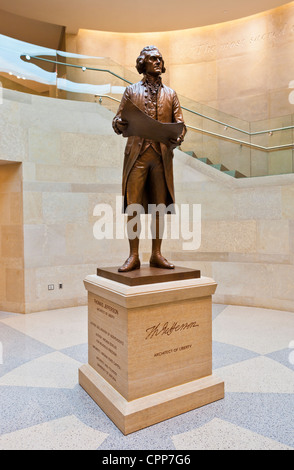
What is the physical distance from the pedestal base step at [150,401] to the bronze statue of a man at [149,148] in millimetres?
1050

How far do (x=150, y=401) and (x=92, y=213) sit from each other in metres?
4.39

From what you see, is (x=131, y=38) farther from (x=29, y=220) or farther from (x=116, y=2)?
(x=29, y=220)

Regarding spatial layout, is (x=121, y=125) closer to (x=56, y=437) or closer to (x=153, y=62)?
(x=153, y=62)

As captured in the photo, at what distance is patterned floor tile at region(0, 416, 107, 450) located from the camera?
7.79 ft

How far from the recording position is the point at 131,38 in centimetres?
1012

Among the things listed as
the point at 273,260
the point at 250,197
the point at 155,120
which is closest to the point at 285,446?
the point at 155,120

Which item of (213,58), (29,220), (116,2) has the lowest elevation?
(29,220)

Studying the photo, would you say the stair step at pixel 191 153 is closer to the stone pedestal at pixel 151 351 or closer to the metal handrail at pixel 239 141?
the metal handrail at pixel 239 141

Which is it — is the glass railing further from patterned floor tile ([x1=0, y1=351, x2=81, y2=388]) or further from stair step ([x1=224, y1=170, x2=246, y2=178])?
patterned floor tile ([x1=0, y1=351, x2=81, y2=388])

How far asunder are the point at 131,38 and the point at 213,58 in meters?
2.53

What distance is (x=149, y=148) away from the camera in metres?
3.12

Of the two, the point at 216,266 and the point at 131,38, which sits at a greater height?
the point at 131,38
